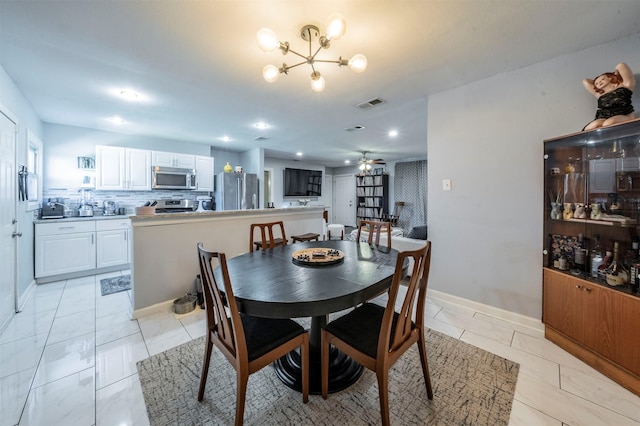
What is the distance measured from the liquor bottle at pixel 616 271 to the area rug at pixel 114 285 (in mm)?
4891

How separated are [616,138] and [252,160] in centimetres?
578

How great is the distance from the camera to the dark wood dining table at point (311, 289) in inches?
47.3

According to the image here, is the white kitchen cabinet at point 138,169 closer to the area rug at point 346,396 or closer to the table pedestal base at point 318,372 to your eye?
the area rug at point 346,396

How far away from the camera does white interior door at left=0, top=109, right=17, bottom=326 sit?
221 centimetres

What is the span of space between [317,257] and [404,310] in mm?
761

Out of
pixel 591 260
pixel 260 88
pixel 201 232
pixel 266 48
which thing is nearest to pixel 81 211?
pixel 201 232

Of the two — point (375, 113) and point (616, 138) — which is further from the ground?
point (375, 113)

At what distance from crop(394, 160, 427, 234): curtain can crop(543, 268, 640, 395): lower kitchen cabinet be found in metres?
5.42

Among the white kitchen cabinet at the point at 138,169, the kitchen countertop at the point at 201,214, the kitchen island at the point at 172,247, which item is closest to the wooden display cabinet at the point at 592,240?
the kitchen countertop at the point at 201,214

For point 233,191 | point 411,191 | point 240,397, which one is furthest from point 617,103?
point 411,191

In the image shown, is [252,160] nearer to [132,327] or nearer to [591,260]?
[132,327]

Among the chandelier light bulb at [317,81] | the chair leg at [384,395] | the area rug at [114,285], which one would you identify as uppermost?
the chandelier light bulb at [317,81]

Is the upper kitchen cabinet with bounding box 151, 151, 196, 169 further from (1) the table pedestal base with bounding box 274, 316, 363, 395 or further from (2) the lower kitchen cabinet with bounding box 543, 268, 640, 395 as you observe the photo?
(2) the lower kitchen cabinet with bounding box 543, 268, 640, 395

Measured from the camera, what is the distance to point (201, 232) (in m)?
2.90
